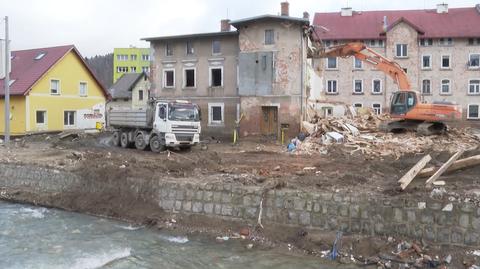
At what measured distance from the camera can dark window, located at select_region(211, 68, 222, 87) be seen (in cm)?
3288

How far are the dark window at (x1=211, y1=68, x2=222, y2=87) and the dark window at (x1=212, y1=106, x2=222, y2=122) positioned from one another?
1.54 meters

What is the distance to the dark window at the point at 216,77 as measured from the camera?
3288 cm

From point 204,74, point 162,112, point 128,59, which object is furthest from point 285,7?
point 128,59

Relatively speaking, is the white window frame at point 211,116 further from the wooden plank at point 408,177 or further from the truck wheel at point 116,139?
the wooden plank at point 408,177

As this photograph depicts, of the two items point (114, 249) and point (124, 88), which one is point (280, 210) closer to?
point (114, 249)

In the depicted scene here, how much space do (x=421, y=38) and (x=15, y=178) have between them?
43152 mm

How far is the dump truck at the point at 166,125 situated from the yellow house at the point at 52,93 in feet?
48.5

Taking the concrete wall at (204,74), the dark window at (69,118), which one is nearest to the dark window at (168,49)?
the concrete wall at (204,74)

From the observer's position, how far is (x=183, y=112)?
23.5 meters

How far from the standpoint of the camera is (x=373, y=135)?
85.7 ft

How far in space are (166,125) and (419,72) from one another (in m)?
36.1

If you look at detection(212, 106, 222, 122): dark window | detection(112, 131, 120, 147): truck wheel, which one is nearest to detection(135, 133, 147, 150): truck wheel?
detection(112, 131, 120, 147): truck wheel

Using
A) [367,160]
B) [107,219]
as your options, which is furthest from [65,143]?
[367,160]

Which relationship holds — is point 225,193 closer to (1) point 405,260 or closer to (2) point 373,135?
(1) point 405,260
